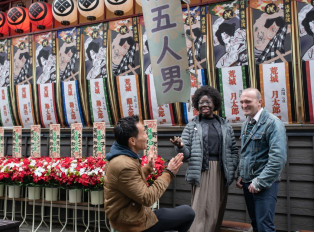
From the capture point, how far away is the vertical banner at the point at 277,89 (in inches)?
247

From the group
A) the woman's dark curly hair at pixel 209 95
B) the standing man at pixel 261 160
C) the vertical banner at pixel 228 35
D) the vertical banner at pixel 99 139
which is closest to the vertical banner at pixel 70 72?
the vertical banner at pixel 99 139

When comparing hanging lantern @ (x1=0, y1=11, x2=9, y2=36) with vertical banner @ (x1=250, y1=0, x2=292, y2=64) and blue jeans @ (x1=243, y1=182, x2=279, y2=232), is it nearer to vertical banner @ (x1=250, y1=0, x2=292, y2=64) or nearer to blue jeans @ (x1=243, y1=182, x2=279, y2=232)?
vertical banner @ (x1=250, y1=0, x2=292, y2=64)

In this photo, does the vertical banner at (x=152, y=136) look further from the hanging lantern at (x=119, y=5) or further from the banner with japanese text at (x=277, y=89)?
the hanging lantern at (x=119, y=5)

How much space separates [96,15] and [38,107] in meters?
2.85

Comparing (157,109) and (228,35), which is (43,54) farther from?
(228,35)

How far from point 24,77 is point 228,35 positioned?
543 centimetres

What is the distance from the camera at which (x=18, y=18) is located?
8.71m

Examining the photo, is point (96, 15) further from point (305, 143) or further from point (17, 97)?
point (305, 143)

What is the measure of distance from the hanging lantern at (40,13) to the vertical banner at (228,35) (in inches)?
159

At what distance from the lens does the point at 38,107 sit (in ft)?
29.2

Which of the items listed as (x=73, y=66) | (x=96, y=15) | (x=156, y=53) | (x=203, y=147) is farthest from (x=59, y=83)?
(x=203, y=147)

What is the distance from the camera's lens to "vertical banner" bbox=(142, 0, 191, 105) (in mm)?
5953

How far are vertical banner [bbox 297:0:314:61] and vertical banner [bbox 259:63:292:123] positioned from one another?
38 centimetres

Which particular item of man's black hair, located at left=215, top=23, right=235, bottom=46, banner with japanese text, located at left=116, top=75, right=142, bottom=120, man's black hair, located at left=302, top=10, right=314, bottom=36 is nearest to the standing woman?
man's black hair, located at left=215, top=23, right=235, bottom=46
